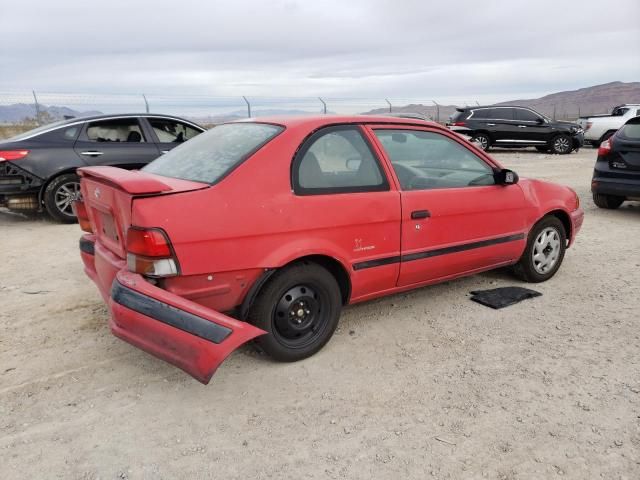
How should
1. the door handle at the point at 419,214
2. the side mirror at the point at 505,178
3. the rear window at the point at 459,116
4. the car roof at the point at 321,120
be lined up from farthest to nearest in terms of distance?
the rear window at the point at 459,116
the side mirror at the point at 505,178
the door handle at the point at 419,214
the car roof at the point at 321,120

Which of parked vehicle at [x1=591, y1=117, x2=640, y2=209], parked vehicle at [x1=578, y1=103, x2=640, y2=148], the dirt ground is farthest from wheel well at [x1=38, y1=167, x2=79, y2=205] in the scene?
parked vehicle at [x1=578, y1=103, x2=640, y2=148]

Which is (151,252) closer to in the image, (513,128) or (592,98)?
(513,128)

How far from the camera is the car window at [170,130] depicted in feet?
26.2

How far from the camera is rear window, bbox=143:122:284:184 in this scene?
125 inches

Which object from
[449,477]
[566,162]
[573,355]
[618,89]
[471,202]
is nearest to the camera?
[449,477]

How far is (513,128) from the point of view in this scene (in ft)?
61.4

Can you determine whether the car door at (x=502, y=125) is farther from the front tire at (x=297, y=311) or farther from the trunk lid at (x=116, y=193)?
the trunk lid at (x=116, y=193)

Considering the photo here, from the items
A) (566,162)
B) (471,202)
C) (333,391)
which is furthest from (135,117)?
(566,162)

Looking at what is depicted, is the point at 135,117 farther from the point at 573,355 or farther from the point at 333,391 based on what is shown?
the point at 573,355

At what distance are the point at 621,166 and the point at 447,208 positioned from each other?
5.33m

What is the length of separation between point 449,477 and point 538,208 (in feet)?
9.64

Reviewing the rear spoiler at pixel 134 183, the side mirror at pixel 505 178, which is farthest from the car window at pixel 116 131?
the side mirror at pixel 505 178

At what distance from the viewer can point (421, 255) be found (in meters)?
3.79

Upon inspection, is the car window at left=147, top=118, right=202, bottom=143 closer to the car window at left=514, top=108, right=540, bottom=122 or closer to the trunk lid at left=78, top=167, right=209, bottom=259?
the trunk lid at left=78, top=167, right=209, bottom=259
